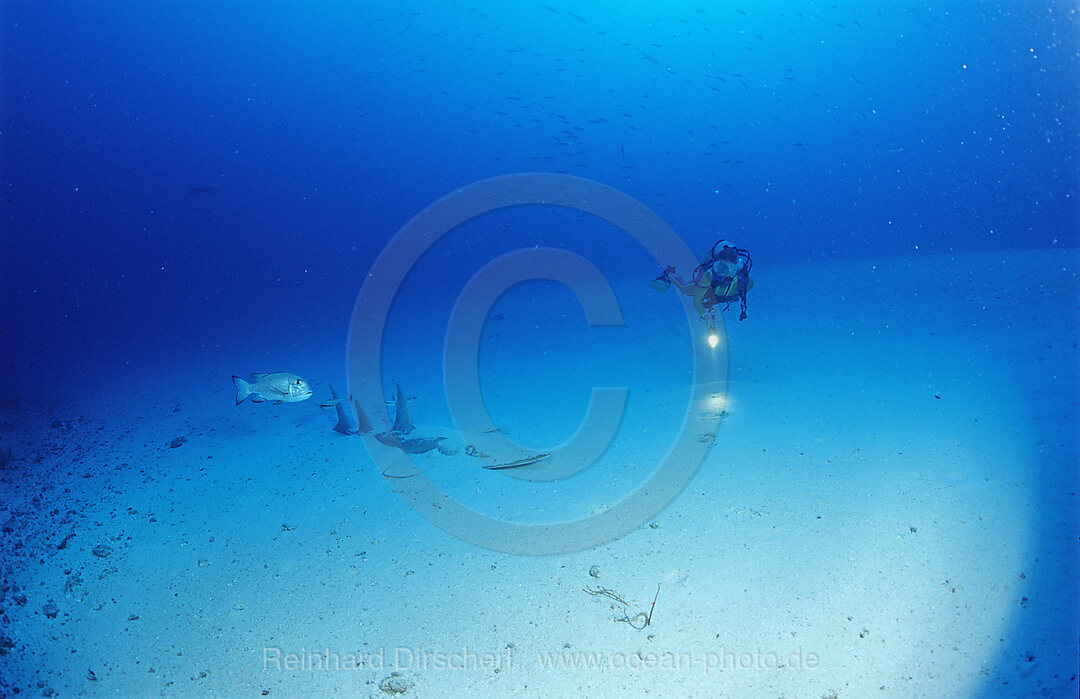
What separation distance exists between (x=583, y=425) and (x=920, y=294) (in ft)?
36.8

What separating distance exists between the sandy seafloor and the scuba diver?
52.0 inches

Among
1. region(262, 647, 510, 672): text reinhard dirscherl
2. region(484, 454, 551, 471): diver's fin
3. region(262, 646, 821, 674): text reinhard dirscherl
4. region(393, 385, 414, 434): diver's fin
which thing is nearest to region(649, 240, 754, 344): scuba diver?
region(484, 454, 551, 471): diver's fin

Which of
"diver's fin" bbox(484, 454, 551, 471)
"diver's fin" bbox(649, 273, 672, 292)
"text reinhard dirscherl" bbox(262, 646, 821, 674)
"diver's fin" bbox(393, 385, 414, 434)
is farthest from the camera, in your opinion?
"diver's fin" bbox(649, 273, 672, 292)

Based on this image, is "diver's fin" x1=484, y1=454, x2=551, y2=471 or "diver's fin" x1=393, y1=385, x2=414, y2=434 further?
"diver's fin" x1=393, y1=385, x2=414, y2=434

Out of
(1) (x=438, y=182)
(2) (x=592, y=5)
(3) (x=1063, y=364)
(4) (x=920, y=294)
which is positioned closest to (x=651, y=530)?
(3) (x=1063, y=364)

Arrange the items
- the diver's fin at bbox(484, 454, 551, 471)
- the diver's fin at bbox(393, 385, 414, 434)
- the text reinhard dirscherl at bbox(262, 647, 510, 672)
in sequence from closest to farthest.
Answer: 1. the text reinhard dirscherl at bbox(262, 647, 510, 672)
2. the diver's fin at bbox(484, 454, 551, 471)
3. the diver's fin at bbox(393, 385, 414, 434)

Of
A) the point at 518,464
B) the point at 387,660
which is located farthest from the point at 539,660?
the point at 518,464

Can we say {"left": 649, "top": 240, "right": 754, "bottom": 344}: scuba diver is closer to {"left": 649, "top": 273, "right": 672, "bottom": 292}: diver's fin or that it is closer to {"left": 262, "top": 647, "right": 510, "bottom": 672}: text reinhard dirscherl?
{"left": 649, "top": 273, "right": 672, "bottom": 292}: diver's fin

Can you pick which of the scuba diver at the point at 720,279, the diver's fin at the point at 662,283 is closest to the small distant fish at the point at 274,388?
the scuba diver at the point at 720,279

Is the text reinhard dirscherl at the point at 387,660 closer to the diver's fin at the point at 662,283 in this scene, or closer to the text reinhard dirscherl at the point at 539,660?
the text reinhard dirscherl at the point at 539,660

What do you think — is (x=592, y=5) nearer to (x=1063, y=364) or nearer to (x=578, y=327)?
(x=578, y=327)

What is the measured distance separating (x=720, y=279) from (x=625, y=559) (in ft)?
13.5

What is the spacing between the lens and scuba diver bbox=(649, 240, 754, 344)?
6238 mm

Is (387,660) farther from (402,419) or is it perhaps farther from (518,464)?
(402,419)
